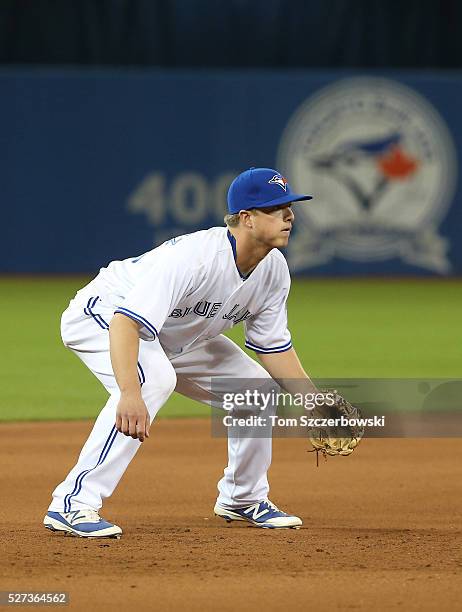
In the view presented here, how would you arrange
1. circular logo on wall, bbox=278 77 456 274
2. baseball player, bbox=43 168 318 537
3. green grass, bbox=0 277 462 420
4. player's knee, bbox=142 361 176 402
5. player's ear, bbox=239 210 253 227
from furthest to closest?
1. circular logo on wall, bbox=278 77 456 274
2. green grass, bbox=0 277 462 420
3. player's ear, bbox=239 210 253 227
4. player's knee, bbox=142 361 176 402
5. baseball player, bbox=43 168 318 537

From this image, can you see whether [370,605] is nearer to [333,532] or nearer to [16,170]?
[333,532]

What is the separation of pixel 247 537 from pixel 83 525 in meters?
0.72

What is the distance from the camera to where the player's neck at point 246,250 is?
16.9 feet

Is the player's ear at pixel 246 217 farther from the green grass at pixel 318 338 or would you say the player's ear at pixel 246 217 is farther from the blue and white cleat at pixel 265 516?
the green grass at pixel 318 338

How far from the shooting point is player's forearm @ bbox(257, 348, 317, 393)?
17.9ft

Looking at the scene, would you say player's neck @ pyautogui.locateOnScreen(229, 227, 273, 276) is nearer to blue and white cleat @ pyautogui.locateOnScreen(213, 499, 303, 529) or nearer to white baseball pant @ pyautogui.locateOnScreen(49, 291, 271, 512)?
white baseball pant @ pyautogui.locateOnScreen(49, 291, 271, 512)

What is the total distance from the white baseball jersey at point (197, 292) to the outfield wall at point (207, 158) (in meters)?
12.4

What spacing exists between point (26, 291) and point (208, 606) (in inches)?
525

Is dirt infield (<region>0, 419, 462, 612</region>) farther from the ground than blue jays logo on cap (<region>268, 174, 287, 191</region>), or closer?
closer

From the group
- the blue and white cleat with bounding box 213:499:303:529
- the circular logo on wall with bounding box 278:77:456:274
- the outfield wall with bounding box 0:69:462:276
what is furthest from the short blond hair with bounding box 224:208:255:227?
the outfield wall with bounding box 0:69:462:276

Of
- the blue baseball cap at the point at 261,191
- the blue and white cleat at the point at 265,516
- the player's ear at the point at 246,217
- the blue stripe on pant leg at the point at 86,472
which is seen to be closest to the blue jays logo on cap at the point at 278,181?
the blue baseball cap at the point at 261,191

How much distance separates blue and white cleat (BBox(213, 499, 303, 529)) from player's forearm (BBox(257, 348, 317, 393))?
1.82ft

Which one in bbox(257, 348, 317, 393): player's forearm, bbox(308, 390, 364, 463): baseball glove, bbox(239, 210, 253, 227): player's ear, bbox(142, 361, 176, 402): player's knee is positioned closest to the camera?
bbox(142, 361, 176, 402): player's knee

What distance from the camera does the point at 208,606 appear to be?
414 cm
